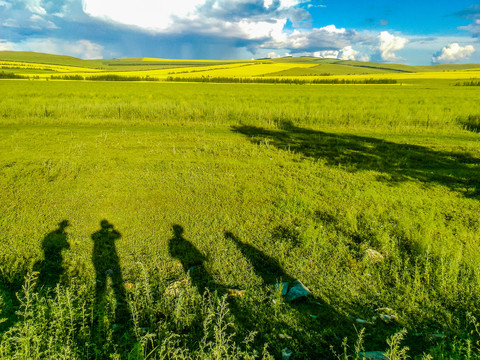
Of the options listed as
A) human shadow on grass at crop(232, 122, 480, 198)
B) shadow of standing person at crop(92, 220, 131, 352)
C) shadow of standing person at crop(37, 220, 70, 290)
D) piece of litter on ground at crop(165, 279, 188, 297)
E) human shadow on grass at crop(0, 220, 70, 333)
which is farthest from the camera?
human shadow on grass at crop(232, 122, 480, 198)

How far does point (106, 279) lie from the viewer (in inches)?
178

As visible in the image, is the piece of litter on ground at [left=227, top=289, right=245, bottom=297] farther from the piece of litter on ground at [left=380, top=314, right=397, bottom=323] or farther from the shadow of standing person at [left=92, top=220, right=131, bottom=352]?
the piece of litter on ground at [left=380, top=314, right=397, bottom=323]

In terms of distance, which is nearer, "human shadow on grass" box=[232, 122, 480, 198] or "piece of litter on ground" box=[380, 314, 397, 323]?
A: "piece of litter on ground" box=[380, 314, 397, 323]

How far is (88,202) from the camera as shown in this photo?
7.07 meters

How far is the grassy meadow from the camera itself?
3.39 metres

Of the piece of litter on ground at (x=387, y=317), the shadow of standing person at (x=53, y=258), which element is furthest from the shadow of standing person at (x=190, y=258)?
the piece of litter on ground at (x=387, y=317)

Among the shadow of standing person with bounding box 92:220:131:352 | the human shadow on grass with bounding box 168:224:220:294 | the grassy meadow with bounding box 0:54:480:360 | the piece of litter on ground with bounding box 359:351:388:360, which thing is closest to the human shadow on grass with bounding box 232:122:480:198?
the grassy meadow with bounding box 0:54:480:360

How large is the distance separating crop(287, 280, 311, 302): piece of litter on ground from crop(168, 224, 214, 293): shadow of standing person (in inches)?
51.3

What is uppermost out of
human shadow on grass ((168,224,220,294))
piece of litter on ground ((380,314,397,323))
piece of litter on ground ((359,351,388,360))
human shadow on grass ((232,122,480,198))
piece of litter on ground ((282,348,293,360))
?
human shadow on grass ((232,122,480,198))

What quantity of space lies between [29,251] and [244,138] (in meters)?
10.7

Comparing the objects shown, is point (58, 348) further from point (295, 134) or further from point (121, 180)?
point (295, 134)

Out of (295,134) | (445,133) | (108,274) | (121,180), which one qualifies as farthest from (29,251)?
(445,133)

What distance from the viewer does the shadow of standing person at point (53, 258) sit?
4469 millimetres

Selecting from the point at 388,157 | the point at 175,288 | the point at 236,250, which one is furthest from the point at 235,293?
the point at 388,157
